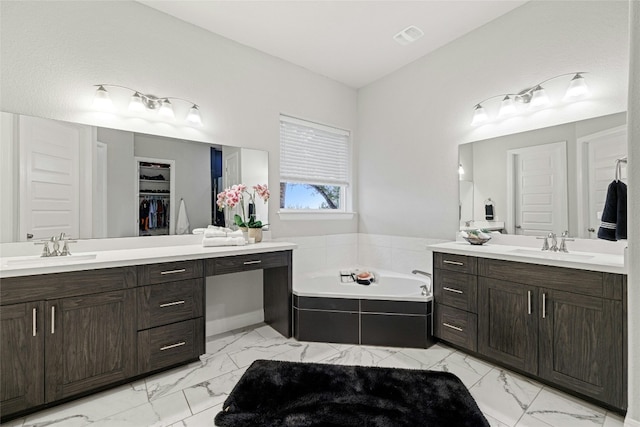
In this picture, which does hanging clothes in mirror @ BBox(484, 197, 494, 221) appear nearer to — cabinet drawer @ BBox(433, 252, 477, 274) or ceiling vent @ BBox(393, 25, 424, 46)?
cabinet drawer @ BBox(433, 252, 477, 274)

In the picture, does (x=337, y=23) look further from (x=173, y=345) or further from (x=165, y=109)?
(x=173, y=345)

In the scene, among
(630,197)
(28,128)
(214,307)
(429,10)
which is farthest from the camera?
(214,307)

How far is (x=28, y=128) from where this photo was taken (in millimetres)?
1898

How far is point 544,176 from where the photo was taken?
2.31 m

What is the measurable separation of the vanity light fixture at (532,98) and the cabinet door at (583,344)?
147cm

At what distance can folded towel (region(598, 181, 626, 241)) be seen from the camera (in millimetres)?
1896

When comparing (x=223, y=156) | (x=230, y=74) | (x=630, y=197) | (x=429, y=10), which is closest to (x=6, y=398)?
(x=223, y=156)

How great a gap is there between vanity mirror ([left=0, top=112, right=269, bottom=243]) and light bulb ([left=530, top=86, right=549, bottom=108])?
104 inches

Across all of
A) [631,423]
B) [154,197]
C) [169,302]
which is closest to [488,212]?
[631,423]

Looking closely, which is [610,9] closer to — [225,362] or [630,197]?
[630,197]

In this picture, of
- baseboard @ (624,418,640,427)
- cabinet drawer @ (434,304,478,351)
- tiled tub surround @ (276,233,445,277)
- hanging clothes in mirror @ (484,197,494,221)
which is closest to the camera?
baseboard @ (624,418,640,427)

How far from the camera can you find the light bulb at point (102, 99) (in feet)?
6.94

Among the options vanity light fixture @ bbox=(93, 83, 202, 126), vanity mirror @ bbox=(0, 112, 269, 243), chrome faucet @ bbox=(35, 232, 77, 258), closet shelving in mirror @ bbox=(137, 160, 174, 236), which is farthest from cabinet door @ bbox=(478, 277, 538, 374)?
chrome faucet @ bbox=(35, 232, 77, 258)

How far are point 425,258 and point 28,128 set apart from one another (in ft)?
11.5
